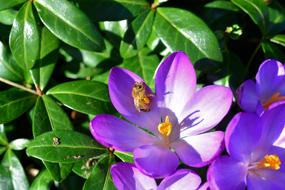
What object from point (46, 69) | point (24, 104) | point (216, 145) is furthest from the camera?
point (46, 69)

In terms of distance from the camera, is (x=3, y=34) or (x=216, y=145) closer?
(x=216, y=145)

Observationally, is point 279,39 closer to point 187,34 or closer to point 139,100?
point 187,34

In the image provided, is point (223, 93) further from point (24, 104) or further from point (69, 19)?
point (24, 104)

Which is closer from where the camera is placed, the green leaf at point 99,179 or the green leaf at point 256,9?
the green leaf at point 99,179

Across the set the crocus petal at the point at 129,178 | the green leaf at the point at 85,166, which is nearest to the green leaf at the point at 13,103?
the green leaf at the point at 85,166

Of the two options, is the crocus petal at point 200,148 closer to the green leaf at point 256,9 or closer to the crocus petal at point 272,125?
the crocus petal at point 272,125

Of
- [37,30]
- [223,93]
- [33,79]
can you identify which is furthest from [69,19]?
[223,93]

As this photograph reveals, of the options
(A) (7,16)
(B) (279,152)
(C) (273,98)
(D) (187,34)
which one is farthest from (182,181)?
(A) (7,16)
